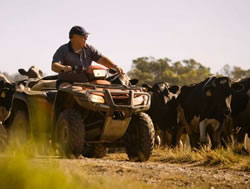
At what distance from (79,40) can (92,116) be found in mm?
1313

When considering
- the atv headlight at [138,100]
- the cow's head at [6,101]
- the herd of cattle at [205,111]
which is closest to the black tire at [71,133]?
the atv headlight at [138,100]

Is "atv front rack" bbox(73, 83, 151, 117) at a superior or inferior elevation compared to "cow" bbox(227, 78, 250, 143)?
superior

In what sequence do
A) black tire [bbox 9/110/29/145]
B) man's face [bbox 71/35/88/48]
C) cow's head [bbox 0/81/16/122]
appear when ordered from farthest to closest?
1. cow's head [bbox 0/81/16/122]
2. black tire [bbox 9/110/29/145]
3. man's face [bbox 71/35/88/48]

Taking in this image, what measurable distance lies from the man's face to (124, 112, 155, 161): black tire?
152 centimetres

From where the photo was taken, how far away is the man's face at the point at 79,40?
9.63 meters

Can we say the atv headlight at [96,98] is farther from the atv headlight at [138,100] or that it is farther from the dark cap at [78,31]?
the dark cap at [78,31]

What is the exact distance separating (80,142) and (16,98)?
2.22 metres

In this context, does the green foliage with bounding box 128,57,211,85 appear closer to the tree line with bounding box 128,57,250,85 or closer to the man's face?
the tree line with bounding box 128,57,250,85

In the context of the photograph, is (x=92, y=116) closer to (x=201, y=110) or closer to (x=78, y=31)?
(x=78, y=31)

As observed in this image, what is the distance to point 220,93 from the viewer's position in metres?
17.2

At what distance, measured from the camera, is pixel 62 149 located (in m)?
9.16

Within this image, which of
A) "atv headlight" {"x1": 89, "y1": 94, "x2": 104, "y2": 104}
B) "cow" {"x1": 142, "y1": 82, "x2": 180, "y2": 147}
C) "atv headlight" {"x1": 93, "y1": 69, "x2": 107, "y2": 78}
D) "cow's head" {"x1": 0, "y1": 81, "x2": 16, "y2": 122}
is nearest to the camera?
"atv headlight" {"x1": 89, "y1": 94, "x2": 104, "y2": 104}

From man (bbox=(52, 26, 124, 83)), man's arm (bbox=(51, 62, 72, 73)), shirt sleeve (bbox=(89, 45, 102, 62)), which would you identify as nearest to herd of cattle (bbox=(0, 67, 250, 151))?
shirt sleeve (bbox=(89, 45, 102, 62))

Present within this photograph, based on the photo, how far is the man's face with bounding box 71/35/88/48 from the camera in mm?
9633
